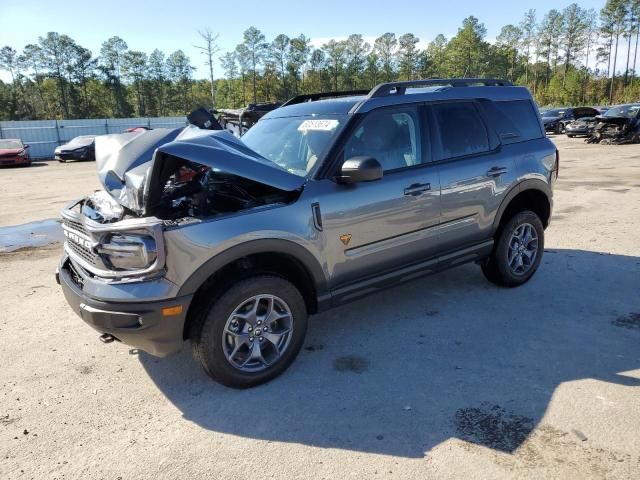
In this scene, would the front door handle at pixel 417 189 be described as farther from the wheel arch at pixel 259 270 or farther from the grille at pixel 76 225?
the grille at pixel 76 225

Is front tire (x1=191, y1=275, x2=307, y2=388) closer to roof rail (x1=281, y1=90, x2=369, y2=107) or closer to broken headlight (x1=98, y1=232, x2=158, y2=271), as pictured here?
broken headlight (x1=98, y1=232, x2=158, y2=271)

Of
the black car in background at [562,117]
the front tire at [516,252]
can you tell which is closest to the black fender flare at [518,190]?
the front tire at [516,252]

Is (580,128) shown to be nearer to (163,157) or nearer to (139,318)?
(163,157)

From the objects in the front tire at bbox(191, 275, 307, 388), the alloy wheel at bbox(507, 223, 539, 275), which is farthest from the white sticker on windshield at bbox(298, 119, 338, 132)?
the alloy wheel at bbox(507, 223, 539, 275)

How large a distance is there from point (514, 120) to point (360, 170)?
2.40 metres

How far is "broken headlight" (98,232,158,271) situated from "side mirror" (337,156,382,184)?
4.52 ft

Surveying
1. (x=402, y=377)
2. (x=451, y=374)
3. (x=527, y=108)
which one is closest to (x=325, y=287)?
(x=402, y=377)

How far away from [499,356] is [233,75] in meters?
92.5

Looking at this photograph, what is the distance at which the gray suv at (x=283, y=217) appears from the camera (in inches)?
115

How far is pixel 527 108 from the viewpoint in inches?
197

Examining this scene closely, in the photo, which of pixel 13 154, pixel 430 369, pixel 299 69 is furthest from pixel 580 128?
pixel 299 69

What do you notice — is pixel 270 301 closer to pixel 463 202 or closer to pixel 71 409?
pixel 71 409

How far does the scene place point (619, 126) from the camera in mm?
20938

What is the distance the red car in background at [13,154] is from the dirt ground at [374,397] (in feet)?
65.8
